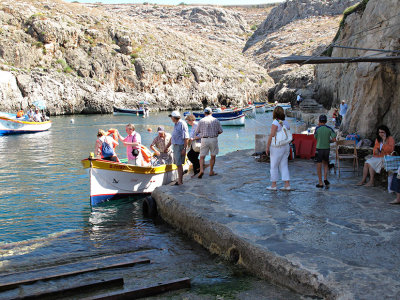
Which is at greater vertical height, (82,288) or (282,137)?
(282,137)

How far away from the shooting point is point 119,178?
1191cm

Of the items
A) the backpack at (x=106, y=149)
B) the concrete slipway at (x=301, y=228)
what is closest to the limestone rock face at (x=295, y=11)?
the backpack at (x=106, y=149)

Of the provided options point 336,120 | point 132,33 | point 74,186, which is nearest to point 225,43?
point 132,33

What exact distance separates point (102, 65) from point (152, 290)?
207 ft

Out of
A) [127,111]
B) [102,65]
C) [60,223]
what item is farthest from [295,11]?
[60,223]

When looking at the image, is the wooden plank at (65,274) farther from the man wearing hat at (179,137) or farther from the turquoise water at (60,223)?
the man wearing hat at (179,137)

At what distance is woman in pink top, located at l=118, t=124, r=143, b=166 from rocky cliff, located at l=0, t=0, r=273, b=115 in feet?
143

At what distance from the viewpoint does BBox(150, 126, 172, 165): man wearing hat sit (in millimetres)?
12073

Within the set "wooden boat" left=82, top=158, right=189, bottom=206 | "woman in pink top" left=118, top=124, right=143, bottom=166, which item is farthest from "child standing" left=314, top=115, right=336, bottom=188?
"woman in pink top" left=118, top=124, right=143, bottom=166

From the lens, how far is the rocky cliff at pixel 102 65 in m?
57.0

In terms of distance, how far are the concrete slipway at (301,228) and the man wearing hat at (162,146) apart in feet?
4.87

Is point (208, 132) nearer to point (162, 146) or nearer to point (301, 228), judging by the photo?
point (162, 146)

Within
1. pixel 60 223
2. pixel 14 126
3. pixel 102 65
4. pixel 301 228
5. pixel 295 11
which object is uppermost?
pixel 295 11

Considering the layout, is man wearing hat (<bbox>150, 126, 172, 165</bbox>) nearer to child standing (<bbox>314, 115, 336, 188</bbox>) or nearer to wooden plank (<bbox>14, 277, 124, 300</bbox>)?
child standing (<bbox>314, 115, 336, 188</bbox>)
